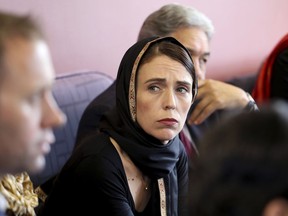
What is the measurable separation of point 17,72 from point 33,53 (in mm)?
51

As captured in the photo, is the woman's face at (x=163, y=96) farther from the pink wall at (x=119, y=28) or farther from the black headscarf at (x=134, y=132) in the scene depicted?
the pink wall at (x=119, y=28)

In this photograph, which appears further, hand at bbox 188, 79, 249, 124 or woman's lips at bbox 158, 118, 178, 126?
hand at bbox 188, 79, 249, 124

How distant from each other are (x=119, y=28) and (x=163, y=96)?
1.09 meters

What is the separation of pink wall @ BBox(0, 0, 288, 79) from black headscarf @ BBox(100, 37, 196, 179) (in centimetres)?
57

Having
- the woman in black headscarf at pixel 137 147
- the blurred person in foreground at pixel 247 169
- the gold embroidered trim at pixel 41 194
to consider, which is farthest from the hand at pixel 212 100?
the blurred person in foreground at pixel 247 169

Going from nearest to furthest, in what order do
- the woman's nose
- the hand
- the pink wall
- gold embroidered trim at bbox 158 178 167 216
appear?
the woman's nose
gold embroidered trim at bbox 158 178 167 216
the hand
the pink wall

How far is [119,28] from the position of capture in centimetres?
260

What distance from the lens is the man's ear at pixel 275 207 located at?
756mm

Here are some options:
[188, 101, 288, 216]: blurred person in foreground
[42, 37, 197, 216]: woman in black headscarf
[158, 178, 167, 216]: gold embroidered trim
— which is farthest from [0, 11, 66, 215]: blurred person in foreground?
[158, 178, 167, 216]: gold embroidered trim

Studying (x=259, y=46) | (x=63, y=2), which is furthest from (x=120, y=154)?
(x=259, y=46)

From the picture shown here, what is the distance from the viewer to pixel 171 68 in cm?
160

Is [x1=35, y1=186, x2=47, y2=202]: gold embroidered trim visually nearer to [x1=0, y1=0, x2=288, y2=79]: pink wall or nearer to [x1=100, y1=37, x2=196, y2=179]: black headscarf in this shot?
[x1=100, y1=37, x2=196, y2=179]: black headscarf

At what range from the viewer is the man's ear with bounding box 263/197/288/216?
0.76m

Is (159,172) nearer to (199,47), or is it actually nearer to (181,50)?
(181,50)
